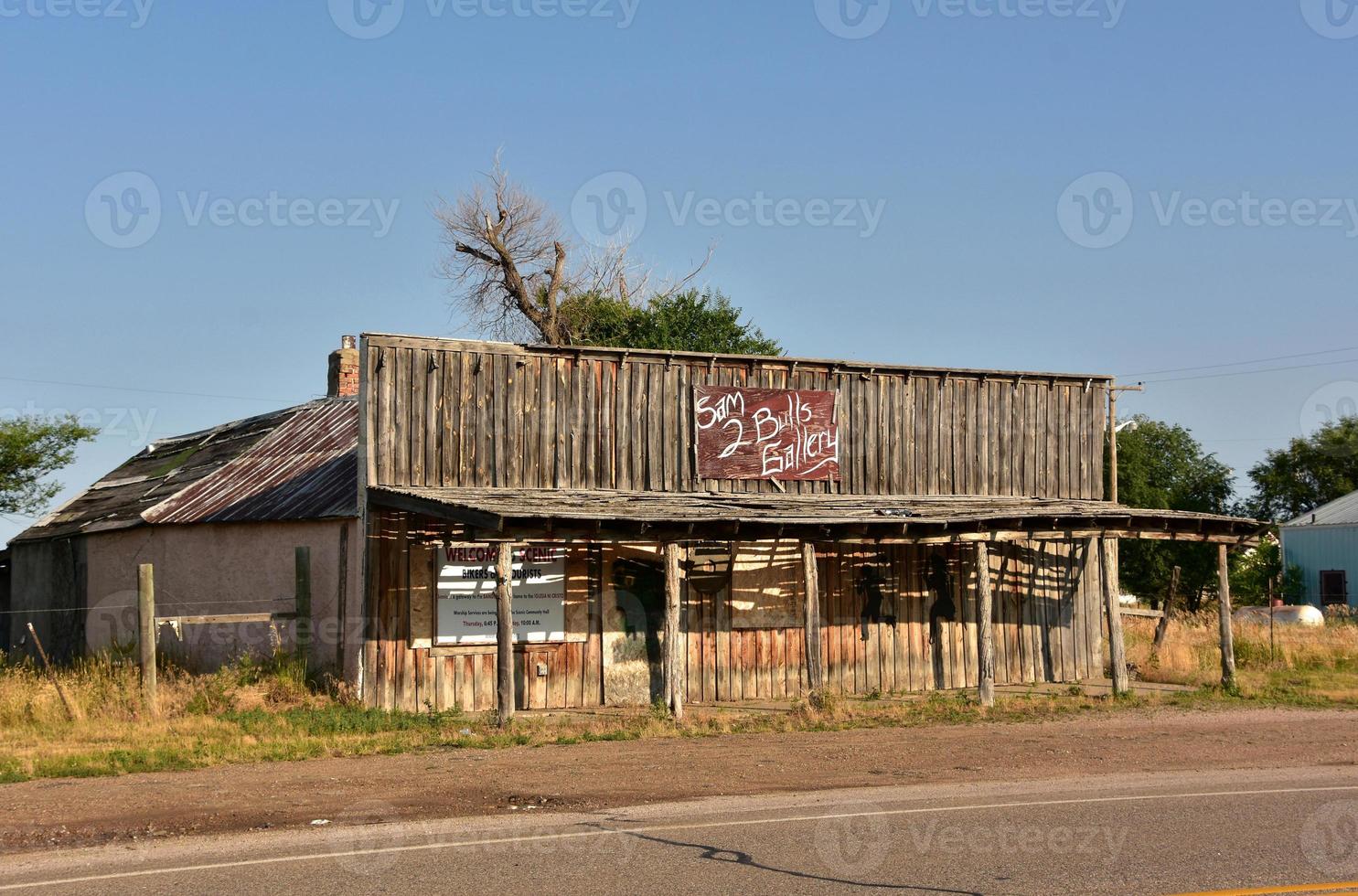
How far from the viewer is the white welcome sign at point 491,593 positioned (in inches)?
741

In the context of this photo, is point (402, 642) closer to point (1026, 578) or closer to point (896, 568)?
point (896, 568)

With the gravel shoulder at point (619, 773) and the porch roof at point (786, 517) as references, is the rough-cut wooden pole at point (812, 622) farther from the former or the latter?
the gravel shoulder at point (619, 773)

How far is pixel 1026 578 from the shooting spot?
23422 millimetres

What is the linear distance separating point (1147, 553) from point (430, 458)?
36.3m

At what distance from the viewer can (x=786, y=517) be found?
18.1 meters

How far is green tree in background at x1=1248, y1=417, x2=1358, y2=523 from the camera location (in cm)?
6225

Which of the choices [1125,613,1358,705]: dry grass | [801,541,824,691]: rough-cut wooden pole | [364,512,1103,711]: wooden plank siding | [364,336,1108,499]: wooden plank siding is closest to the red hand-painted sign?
[364,336,1108,499]: wooden plank siding

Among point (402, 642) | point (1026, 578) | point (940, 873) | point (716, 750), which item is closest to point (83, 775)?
point (402, 642)

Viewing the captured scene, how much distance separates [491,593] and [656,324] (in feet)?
84.6

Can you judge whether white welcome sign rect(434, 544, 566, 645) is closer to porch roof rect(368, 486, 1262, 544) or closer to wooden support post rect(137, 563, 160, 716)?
porch roof rect(368, 486, 1262, 544)

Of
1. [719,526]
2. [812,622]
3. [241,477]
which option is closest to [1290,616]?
[812,622]

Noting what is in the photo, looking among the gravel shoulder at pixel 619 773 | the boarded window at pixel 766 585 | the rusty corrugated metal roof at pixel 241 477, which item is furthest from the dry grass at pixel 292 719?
the rusty corrugated metal roof at pixel 241 477

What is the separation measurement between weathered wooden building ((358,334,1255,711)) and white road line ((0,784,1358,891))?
6.45m

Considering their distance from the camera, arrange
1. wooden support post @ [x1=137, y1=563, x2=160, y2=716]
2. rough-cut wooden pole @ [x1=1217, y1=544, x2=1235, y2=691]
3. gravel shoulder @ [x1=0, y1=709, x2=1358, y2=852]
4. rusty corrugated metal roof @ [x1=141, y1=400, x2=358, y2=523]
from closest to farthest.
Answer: gravel shoulder @ [x1=0, y1=709, x2=1358, y2=852] → wooden support post @ [x1=137, y1=563, x2=160, y2=716] → rusty corrugated metal roof @ [x1=141, y1=400, x2=358, y2=523] → rough-cut wooden pole @ [x1=1217, y1=544, x2=1235, y2=691]
